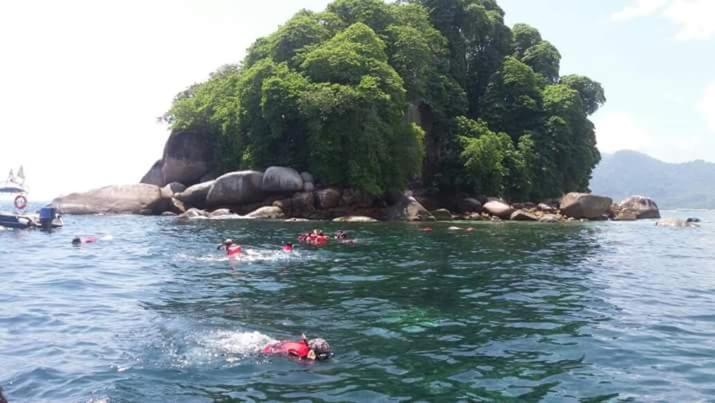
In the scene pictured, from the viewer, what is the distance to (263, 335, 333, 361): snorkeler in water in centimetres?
934

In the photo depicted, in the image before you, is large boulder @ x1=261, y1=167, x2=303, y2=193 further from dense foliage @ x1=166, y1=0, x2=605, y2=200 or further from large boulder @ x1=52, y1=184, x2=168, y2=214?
large boulder @ x1=52, y1=184, x2=168, y2=214

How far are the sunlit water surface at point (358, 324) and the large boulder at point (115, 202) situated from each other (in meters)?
25.1

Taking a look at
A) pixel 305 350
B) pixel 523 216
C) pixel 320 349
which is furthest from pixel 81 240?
pixel 523 216

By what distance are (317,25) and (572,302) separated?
148 feet

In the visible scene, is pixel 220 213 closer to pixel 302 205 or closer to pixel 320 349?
pixel 302 205

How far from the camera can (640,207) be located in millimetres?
57375

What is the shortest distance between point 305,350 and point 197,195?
138 ft

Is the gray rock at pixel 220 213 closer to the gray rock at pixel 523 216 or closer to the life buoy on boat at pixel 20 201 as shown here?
the life buoy on boat at pixel 20 201

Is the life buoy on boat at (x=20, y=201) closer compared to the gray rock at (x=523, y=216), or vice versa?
the life buoy on boat at (x=20, y=201)

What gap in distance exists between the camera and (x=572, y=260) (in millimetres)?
23188

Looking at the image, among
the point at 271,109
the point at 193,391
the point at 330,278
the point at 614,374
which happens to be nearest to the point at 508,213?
the point at 271,109

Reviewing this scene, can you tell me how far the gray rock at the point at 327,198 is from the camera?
45.4 m

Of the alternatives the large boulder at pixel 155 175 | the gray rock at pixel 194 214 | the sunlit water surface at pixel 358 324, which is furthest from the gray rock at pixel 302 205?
the sunlit water surface at pixel 358 324

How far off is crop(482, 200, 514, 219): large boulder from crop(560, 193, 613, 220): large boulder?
6.44 meters
